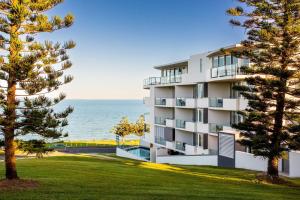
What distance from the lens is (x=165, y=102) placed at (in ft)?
142

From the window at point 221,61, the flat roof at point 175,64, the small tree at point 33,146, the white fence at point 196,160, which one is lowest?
the white fence at point 196,160

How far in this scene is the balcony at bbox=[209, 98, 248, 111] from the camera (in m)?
28.4

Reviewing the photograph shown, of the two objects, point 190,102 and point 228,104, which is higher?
point 190,102

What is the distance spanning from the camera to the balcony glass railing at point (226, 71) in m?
29.1

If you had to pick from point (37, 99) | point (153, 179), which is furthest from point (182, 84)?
point (37, 99)

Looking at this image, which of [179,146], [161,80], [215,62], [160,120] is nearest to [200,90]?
[215,62]

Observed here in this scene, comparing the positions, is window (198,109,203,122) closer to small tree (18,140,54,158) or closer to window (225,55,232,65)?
window (225,55,232,65)

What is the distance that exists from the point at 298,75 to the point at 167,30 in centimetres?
5106

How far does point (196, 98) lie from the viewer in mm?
36094

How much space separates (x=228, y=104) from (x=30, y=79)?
19706mm

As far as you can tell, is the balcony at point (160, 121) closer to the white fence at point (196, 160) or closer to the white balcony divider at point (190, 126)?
the white balcony divider at point (190, 126)

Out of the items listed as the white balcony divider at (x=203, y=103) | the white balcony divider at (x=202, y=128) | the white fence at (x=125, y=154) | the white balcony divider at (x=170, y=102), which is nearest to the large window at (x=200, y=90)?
the white balcony divider at (x=203, y=103)

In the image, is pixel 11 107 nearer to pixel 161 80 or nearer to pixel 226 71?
pixel 226 71

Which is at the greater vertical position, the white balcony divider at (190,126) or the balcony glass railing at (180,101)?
the balcony glass railing at (180,101)
